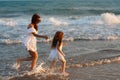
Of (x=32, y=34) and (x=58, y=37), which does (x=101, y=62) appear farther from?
(x=32, y=34)

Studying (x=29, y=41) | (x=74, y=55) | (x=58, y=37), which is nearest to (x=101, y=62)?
(x=74, y=55)

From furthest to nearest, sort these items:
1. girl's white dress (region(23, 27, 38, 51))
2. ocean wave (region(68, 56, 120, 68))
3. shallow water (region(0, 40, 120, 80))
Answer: ocean wave (region(68, 56, 120, 68)) < shallow water (region(0, 40, 120, 80)) < girl's white dress (region(23, 27, 38, 51))

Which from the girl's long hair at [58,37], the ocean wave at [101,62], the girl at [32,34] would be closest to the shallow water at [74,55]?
the ocean wave at [101,62]

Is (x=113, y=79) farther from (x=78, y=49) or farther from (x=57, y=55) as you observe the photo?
(x=78, y=49)

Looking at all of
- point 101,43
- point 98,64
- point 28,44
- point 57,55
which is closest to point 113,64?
point 98,64

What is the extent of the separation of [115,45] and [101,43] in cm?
72

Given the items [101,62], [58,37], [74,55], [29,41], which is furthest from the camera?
[74,55]

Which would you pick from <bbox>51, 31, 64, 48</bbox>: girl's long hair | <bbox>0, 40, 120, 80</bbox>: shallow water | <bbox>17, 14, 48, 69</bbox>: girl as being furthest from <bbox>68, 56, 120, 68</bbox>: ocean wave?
<bbox>17, 14, 48, 69</bbox>: girl

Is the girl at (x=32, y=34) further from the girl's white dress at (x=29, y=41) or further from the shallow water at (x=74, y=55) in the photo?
the shallow water at (x=74, y=55)

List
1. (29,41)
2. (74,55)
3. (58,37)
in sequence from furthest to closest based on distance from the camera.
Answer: (74,55) → (29,41) → (58,37)

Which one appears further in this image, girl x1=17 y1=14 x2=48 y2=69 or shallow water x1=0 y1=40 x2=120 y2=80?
shallow water x1=0 y1=40 x2=120 y2=80

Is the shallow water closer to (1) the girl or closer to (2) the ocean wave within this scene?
(2) the ocean wave

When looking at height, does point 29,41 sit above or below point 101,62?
above

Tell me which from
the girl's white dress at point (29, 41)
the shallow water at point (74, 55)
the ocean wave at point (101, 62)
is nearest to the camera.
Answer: the girl's white dress at point (29, 41)
